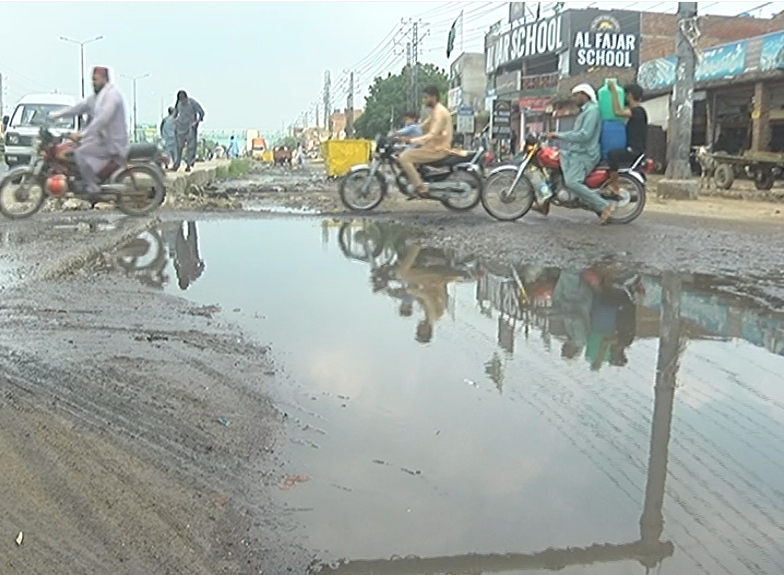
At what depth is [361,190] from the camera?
12836 mm

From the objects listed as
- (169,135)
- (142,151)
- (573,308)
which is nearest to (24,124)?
(169,135)

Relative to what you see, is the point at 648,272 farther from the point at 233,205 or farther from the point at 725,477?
the point at 233,205

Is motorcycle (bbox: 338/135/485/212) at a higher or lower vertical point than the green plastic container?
lower

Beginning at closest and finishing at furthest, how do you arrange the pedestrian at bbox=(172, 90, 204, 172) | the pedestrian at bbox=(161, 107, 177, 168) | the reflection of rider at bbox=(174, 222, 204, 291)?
1. the reflection of rider at bbox=(174, 222, 204, 291)
2. the pedestrian at bbox=(172, 90, 204, 172)
3. the pedestrian at bbox=(161, 107, 177, 168)

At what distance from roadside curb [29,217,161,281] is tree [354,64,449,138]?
66.0 m

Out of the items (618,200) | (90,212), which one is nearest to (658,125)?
(618,200)

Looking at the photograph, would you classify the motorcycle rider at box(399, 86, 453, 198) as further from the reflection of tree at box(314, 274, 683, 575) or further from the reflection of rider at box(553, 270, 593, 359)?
the reflection of tree at box(314, 274, 683, 575)

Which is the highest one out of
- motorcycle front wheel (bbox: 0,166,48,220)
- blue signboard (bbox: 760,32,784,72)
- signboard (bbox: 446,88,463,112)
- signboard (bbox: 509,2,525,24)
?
signboard (bbox: 509,2,525,24)

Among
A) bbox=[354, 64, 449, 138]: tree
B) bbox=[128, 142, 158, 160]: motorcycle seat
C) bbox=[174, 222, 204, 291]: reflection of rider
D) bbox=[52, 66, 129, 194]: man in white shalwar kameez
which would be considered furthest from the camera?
bbox=[354, 64, 449, 138]: tree

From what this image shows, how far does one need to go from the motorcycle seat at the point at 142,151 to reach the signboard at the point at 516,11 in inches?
1747

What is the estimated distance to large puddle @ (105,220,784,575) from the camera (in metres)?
2.82

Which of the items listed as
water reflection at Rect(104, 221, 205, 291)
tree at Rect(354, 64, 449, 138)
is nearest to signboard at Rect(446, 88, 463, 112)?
tree at Rect(354, 64, 449, 138)

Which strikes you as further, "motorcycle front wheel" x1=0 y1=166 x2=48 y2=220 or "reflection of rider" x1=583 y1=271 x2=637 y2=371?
"motorcycle front wheel" x1=0 y1=166 x2=48 y2=220

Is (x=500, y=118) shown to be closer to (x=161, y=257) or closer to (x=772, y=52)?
(x=772, y=52)
